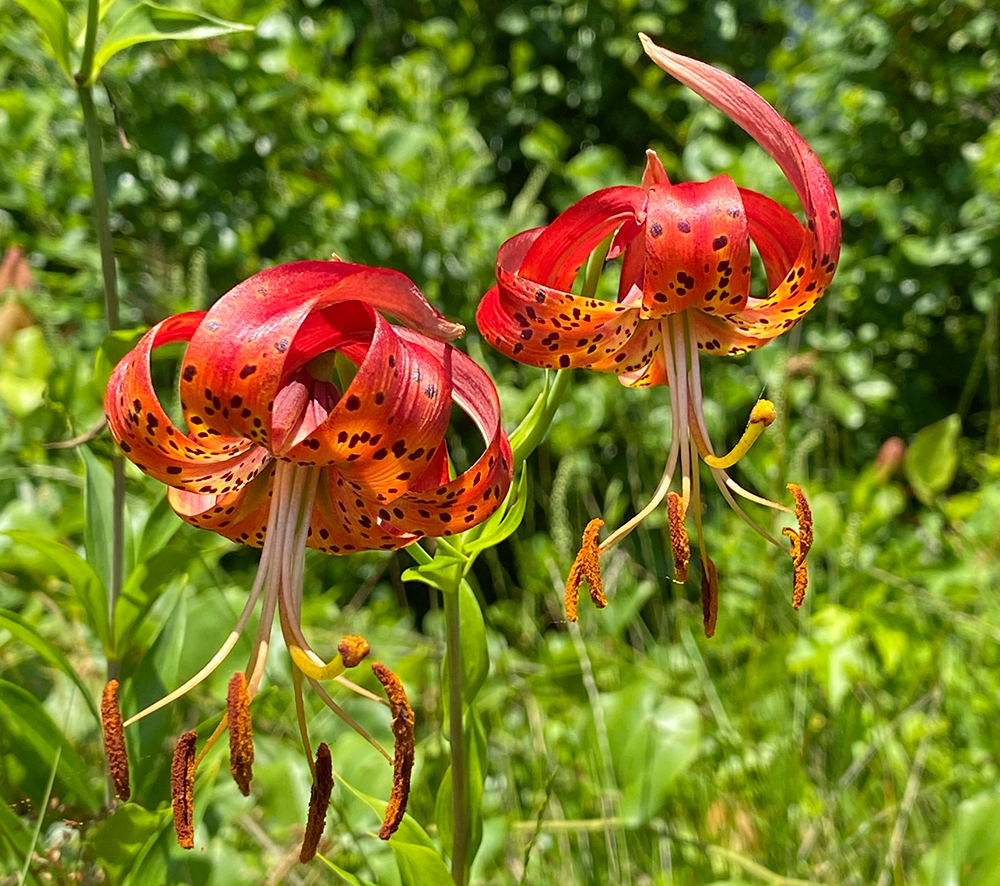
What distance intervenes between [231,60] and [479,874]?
1.67m

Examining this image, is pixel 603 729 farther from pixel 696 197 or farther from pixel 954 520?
pixel 954 520

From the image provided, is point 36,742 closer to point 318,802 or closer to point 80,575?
point 80,575

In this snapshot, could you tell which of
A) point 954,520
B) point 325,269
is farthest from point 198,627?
point 954,520

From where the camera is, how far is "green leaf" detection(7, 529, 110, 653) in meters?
0.85

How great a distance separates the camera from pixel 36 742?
880mm

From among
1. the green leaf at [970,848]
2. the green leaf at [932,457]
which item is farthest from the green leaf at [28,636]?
the green leaf at [932,457]

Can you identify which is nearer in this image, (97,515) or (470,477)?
(470,477)

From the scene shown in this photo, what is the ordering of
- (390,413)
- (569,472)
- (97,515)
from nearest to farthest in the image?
(390,413) < (97,515) < (569,472)

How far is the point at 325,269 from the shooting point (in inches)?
23.3

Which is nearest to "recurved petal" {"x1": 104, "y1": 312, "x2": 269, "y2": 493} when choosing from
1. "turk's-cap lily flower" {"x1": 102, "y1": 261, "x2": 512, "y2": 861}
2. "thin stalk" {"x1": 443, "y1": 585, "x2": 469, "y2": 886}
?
"turk's-cap lily flower" {"x1": 102, "y1": 261, "x2": 512, "y2": 861}

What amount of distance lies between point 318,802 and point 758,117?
1.92 feet

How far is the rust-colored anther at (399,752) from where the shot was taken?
2.09 feet

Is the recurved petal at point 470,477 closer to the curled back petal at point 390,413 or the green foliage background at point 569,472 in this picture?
the curled back petal at point 390,413

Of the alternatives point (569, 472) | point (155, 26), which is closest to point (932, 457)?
point (569, 472)
